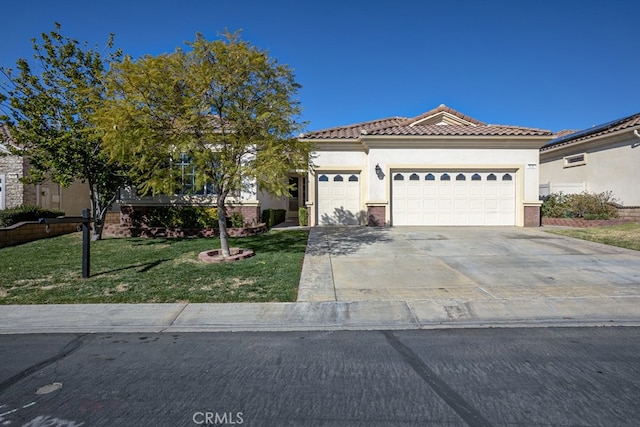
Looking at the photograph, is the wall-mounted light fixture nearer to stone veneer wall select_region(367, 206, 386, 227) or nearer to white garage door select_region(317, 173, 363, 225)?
white garage door select_region(317, 173, 363, 225)

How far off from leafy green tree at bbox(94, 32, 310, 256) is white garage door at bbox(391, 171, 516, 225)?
25.4 ft

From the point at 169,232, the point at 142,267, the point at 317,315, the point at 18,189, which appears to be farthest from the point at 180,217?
the point at 317,315

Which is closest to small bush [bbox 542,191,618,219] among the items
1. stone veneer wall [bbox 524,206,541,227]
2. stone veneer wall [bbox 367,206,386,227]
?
stone veneer wall [bbox 524,206,541,227]

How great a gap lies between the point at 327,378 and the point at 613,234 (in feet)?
43.2

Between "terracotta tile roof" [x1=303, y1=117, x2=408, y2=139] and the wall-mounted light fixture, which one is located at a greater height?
"terracotta tile roof" [x1=303, y1=117, x2=408, y2=139]

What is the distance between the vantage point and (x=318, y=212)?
52.1 ft

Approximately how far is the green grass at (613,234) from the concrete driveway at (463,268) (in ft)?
2.33

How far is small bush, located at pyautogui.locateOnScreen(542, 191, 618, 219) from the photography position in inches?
604

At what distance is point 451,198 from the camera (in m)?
15.5

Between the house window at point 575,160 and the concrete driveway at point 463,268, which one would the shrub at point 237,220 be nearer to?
the concrete driveway at point 463,268

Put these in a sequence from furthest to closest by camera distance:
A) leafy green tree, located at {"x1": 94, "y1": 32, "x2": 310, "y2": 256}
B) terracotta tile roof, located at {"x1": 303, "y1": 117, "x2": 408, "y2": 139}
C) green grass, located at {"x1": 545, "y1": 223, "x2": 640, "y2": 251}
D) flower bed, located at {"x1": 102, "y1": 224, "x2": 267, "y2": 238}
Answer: terracotta tile roof, located at {"x1": 303, "y1": 117, "x2": 408, "y2": 139}, flower bed, located at {"x1": 102, "y1": 224, "x2": 267, "y2": 238}, green grass, located at {"x1": 545, "y1": 223, "x2": 640, "y2": 251}, leafy green tree, located at {"x1": 94, "y1": 32, "x2": 310, "y2": 256}

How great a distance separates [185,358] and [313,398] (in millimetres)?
1675

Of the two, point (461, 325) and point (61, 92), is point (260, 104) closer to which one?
point (461, 325)

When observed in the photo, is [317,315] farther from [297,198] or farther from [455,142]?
[297,198]
